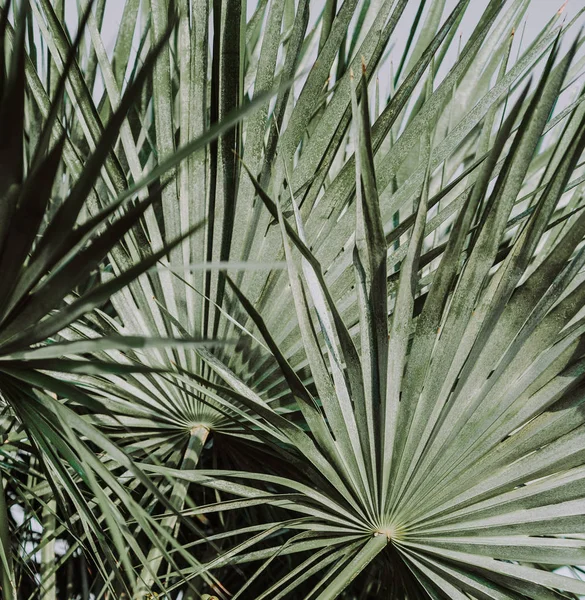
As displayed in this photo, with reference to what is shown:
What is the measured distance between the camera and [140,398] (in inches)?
56.6

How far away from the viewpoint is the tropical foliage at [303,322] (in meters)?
0.86

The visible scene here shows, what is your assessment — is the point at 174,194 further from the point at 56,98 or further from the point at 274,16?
the point at 56,98

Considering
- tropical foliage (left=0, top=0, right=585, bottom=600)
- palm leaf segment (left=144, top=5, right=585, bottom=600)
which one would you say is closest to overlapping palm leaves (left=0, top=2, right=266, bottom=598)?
tropical foliage (left=0, top=0, right=585, bottom=600)

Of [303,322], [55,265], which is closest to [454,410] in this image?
[303,322]

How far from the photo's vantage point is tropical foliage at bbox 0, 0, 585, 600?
2.84 feet

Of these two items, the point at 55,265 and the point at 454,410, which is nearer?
the point at 55,265

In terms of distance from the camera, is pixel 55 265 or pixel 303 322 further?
pixel 303 322

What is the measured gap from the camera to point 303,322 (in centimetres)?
119

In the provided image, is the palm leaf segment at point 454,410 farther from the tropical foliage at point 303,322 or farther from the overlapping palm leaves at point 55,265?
the overlapping palm leaves at point 55,265

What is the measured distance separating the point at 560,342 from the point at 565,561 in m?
0.37

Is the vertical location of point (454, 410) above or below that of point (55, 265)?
above

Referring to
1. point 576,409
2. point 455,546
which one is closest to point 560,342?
point 576,409

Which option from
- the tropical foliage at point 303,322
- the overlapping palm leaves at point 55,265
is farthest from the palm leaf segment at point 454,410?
the overlapping palm leaves at point 55,265

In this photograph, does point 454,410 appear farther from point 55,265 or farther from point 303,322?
point 55,265
